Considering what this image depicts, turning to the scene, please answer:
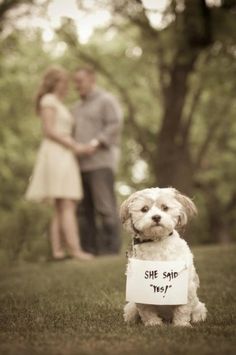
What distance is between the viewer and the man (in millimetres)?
11750

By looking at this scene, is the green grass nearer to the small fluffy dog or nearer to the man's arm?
the small fluffy dog

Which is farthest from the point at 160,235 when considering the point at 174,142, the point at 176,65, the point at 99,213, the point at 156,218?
the point at 174,142

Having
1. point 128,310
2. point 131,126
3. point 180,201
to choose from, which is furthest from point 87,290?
point 131,126

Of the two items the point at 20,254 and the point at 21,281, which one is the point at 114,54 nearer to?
the point at 20,254

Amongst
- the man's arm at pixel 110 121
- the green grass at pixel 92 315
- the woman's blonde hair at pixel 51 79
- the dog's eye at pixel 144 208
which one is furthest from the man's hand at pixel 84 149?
the dog's eye at pixel 144 208

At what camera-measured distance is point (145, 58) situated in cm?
2022

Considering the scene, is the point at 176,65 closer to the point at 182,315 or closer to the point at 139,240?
the point at 139,240

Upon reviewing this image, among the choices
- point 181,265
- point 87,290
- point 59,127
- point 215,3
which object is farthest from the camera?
point 215,3

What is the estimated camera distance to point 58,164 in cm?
1147

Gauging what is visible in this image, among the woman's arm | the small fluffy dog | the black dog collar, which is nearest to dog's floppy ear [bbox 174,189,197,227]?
the small fluffy dog

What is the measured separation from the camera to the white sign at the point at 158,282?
16.9 ft

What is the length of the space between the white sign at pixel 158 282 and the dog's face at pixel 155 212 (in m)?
0.23

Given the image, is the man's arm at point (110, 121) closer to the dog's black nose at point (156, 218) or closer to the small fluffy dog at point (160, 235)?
the small fluffy dog at point (160, 235)

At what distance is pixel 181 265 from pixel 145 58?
1554 centimetres
